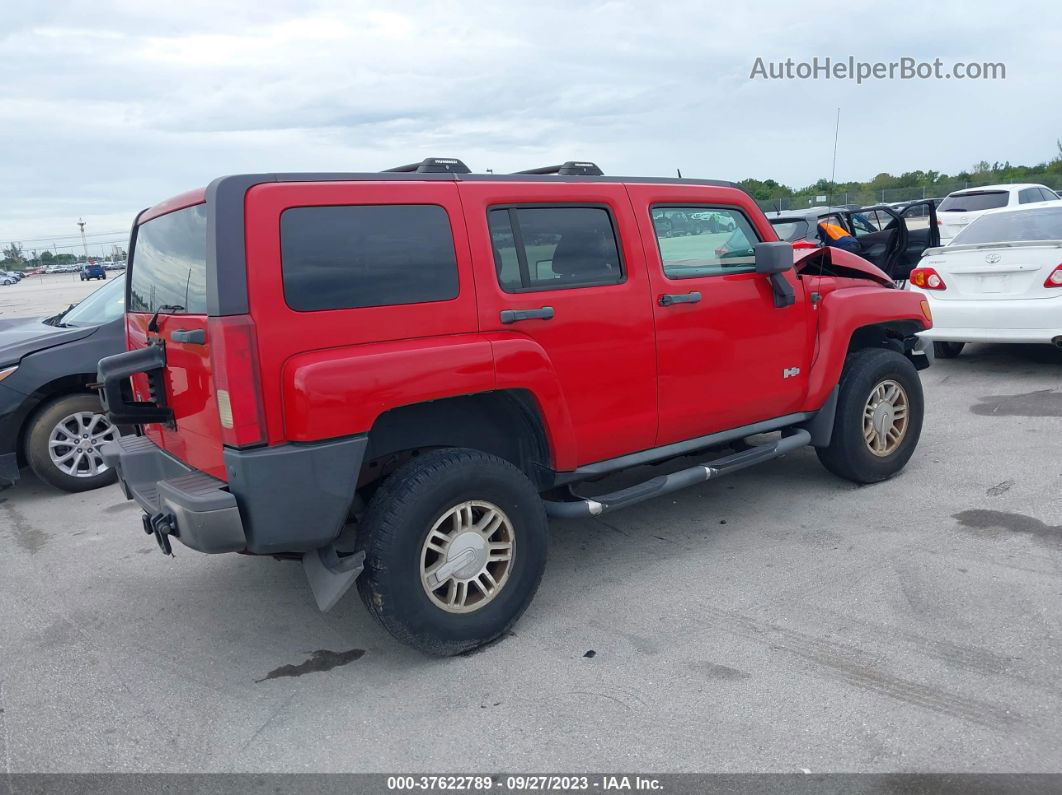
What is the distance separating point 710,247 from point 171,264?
268 cm

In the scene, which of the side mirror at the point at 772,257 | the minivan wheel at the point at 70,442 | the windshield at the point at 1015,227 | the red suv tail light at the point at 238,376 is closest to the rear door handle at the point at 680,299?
the side mirror at the point at 772,257

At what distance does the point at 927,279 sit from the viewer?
27.7 ft

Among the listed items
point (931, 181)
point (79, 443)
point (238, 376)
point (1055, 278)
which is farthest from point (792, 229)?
point (931, 181)

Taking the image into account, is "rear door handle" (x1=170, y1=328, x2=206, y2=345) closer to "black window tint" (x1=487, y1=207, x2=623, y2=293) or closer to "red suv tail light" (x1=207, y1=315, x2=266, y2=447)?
"red suv tail light" (x1=207, y1=315, x2=266, y2=447)

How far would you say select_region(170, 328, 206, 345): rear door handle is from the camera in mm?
3174

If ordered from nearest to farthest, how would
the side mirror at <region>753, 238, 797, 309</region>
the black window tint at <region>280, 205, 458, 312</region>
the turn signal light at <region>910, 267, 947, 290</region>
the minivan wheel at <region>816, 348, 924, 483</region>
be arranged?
1. the black window tint at <region>280, 205, 458, 312</region>
2. the side mirror at <region>753, 238, 797, 309</region>
3. the minivan wheel at <region>816, 348, 924, 483</region>
4. the turn signal light at <region>910, 267, 947, 290</region>

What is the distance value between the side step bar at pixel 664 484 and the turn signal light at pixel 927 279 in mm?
4204

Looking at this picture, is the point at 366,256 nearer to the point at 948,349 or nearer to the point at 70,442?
the point at 70,442

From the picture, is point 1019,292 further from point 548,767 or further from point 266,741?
point 266,741

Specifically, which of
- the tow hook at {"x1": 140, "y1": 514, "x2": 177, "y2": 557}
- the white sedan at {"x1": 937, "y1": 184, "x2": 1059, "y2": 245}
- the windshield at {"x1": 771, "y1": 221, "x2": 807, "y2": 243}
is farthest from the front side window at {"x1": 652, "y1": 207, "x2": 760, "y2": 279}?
the white sedan at {"x1": 937, "y1": 184, "x2": 1059, "y2": 245}

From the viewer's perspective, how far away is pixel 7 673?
366cm

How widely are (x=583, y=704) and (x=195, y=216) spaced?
2426 mm

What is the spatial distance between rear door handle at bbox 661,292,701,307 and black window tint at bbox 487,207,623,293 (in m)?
0.26

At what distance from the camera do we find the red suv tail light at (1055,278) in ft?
24.4
